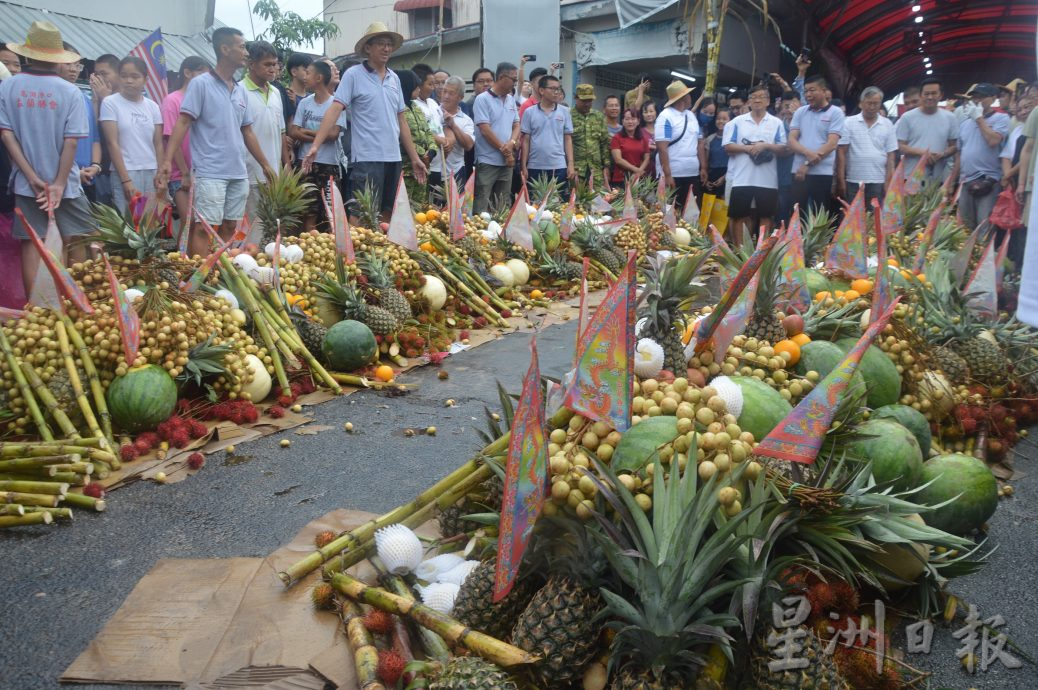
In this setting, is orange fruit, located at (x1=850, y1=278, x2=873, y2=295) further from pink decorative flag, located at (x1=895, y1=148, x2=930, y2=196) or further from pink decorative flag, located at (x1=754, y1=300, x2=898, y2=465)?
pink decorative flag, located at (x1=895, y1=148, x2=930, y2=196)

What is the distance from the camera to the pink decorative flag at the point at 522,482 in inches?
75.5

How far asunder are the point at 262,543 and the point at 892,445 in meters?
2.33

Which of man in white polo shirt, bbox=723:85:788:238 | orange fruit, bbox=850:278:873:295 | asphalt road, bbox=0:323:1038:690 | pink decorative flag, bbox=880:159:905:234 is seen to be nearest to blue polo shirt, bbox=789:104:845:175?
man in white polo shirt, bbox=723:85:788:238

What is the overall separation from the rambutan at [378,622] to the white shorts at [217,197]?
4819mm

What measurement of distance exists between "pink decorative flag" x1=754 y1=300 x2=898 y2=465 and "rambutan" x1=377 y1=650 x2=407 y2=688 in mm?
1108

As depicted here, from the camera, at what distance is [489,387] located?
521 centimetres

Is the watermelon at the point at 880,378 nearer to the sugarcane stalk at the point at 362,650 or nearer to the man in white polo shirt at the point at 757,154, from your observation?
the sugarcane stalk at the point at 362,650

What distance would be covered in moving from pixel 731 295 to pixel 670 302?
24cm

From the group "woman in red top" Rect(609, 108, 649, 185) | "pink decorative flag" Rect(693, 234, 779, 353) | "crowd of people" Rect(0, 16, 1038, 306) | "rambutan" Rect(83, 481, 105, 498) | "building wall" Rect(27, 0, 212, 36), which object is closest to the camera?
"pink decorative flag" Rect(693, 234, 779, 353)

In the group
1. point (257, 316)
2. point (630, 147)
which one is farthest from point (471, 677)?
point (630, 147)

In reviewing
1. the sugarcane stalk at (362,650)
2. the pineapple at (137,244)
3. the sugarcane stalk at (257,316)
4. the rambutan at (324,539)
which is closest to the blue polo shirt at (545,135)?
the sugarcane stalk at (257,316)

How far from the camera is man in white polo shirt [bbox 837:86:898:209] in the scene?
9.25 m

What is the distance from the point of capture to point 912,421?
127 inches

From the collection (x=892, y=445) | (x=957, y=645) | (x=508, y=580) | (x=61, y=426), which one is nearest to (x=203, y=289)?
(x=61, y=426)
